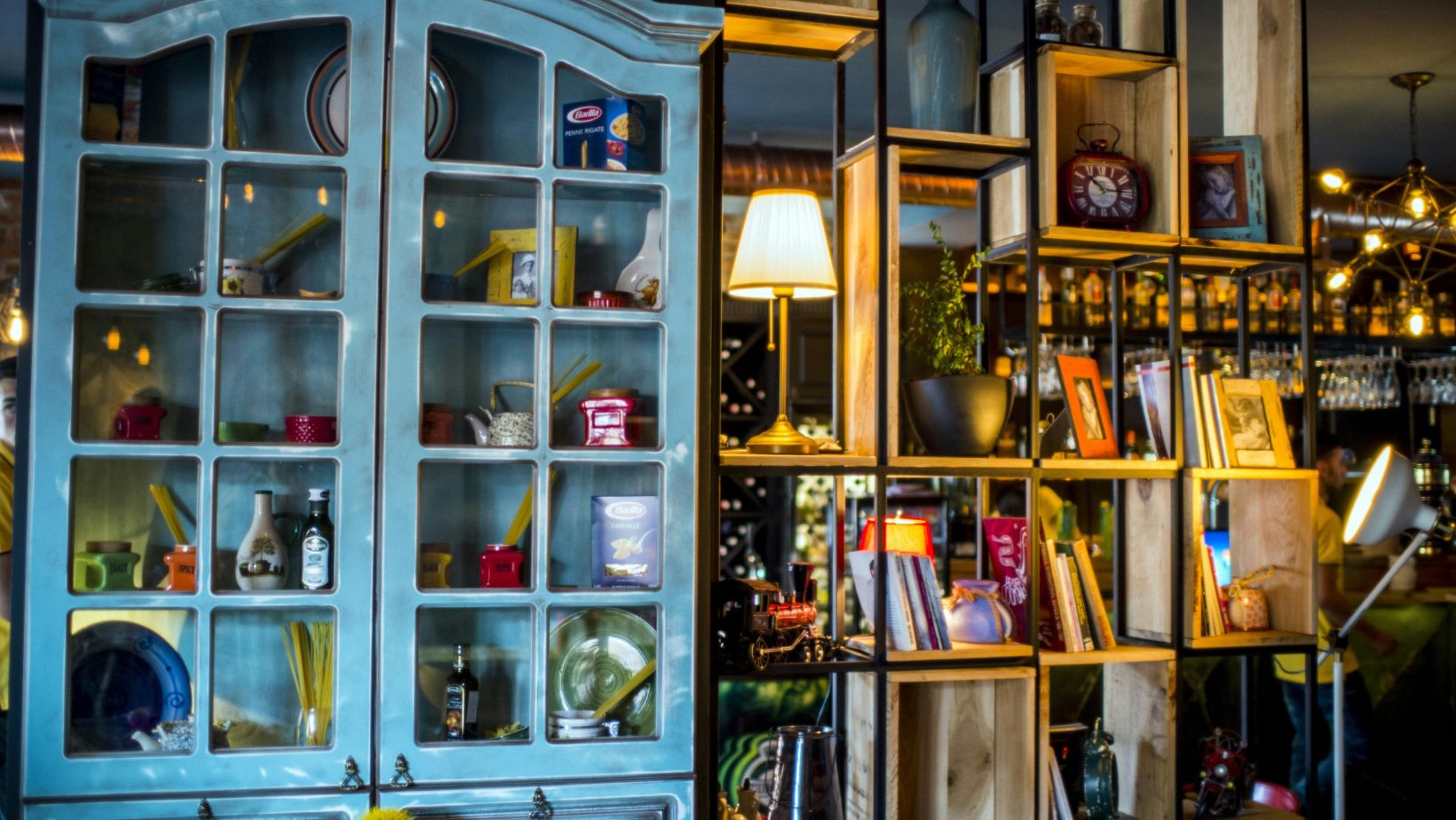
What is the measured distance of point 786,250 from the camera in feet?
8.80

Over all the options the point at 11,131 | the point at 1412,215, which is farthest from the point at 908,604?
the point at 11,131

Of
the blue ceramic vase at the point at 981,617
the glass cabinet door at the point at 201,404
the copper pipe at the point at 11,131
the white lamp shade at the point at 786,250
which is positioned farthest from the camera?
the copper pipe at the point at 11,131

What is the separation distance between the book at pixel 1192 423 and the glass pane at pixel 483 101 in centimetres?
161

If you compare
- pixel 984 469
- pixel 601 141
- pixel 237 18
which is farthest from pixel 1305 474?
pixel 237 18

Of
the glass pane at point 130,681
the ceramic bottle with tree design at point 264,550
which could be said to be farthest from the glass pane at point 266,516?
the glass pane at point 130,681

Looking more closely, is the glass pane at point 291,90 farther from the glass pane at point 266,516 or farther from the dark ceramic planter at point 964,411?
the dark ceramic planter at point 964,411

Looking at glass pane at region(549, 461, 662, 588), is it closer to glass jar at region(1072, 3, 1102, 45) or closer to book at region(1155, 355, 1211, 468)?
book at region(1155, 355, 1211, 468)

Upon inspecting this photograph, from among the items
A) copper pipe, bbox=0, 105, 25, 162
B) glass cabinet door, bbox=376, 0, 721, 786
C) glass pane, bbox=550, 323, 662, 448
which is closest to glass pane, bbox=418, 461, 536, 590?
glass cabinet door, bbox=376, 0, 721, 786

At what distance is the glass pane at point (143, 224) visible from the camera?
7.55 feet

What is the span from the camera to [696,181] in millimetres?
2496

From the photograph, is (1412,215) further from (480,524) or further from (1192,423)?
(480,524)

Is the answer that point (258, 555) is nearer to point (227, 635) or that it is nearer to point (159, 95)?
point (227, 635)

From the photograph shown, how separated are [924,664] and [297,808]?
1.28 metres

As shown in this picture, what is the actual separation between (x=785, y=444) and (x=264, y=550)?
105 centimetres
